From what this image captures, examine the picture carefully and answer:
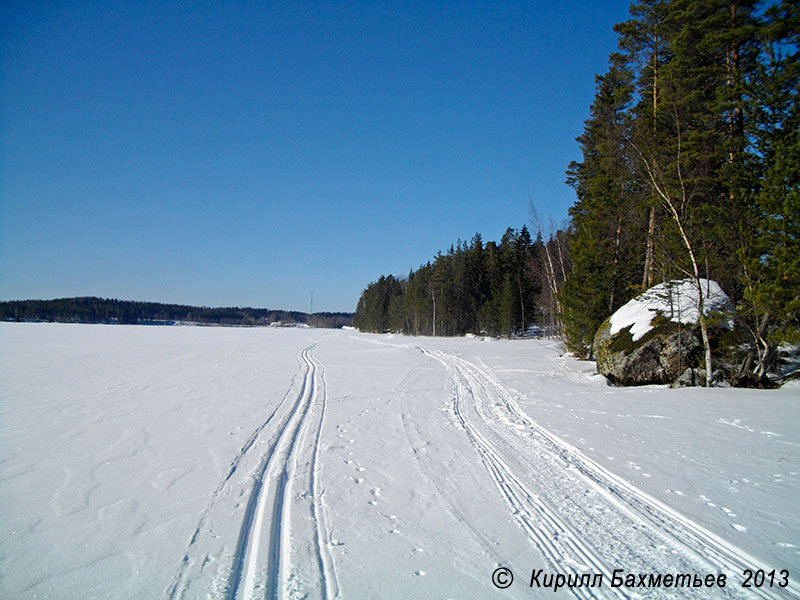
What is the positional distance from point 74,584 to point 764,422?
10.4 meters

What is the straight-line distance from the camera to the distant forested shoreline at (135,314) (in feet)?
377

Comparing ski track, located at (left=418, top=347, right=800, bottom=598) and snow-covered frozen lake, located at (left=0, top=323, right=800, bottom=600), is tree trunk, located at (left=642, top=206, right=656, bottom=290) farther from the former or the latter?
ski track, located at (left=418, top=347, right=800, bottom=598)

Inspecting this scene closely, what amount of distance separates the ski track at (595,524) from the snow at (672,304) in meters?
8.57

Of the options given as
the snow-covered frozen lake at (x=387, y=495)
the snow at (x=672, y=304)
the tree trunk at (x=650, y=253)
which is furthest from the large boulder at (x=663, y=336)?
the snow-covered frozen lake at (x=387, y=495)

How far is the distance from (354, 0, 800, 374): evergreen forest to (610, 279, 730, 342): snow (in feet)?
1.66

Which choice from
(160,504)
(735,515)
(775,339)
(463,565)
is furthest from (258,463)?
(775,339)

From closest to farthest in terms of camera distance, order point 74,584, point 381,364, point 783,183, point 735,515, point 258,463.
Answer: point 74,584 → point 735,515 → point 258,463 → point 783,183 → point 381,364

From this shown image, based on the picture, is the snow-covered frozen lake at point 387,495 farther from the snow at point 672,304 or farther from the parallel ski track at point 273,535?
the snow at point 672,304

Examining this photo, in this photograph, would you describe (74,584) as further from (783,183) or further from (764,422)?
(783,183)

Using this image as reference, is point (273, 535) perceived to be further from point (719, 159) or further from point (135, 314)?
point (135, 314)

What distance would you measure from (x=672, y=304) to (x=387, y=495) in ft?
39.2

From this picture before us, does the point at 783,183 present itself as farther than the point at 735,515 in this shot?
Yes

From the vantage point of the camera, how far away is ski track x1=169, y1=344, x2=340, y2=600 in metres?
3.04

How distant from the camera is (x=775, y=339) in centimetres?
1053
